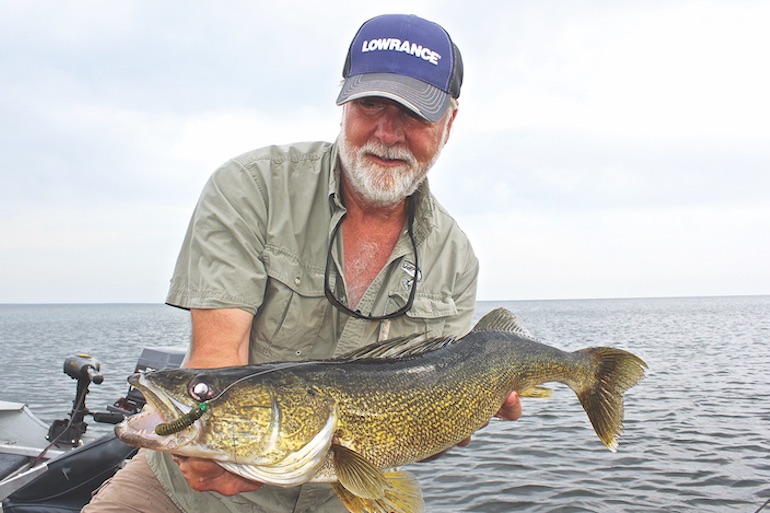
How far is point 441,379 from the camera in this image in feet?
10.8

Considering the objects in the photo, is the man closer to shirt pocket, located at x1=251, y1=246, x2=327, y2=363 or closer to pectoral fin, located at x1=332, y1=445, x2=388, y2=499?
shirt pocket, located at x1=251, y1=246, x2=327, y2=363

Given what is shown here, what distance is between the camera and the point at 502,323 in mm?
4008

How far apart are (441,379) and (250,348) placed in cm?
107

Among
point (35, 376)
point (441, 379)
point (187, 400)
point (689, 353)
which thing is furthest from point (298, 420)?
point (689, 353)

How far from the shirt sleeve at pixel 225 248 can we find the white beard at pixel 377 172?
533 mm

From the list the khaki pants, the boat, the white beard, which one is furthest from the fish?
the boat

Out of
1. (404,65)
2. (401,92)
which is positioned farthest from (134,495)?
(404,65)

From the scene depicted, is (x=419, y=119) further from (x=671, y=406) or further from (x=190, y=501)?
(x=671, y=406)

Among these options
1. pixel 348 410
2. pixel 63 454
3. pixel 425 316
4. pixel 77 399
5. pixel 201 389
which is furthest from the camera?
pixel 77 399

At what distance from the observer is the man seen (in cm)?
329

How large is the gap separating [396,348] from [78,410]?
15.7ft

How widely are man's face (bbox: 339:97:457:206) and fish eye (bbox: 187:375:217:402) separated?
61.4 inches

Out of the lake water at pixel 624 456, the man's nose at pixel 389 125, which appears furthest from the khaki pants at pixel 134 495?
the lake water at pixel 624 456

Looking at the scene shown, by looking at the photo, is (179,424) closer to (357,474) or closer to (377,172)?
(357,474)
